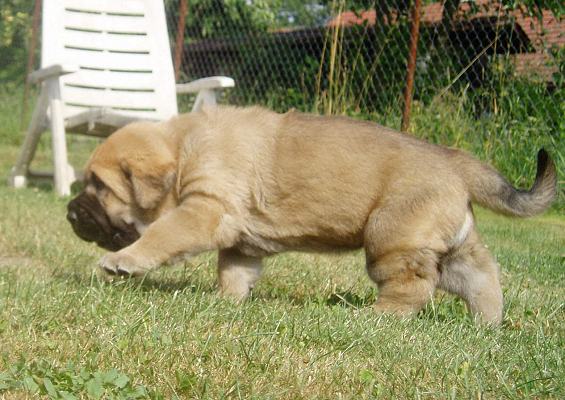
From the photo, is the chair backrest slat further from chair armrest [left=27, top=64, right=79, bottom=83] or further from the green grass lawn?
the green grass lawn

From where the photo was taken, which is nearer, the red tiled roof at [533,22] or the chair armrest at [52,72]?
the chair armrest at [52,72]

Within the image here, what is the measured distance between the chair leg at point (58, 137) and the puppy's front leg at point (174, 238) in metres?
4.16

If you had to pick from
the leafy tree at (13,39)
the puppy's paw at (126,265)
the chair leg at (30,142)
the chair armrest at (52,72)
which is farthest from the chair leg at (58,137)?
the leafy tree at (13,39)

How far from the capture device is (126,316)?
3.12 meters

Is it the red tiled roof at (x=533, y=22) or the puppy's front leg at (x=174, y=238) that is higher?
the red tiled roof at (x=533, y=22)

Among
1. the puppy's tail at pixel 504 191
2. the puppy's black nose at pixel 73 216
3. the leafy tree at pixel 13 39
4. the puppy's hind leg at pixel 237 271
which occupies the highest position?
the puppy's tail at pixel 504 191

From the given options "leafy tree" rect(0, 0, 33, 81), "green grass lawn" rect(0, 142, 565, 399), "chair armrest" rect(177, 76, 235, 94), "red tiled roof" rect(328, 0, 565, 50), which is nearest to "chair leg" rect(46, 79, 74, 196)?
"chair armrest" rect(177, 76, 235, 94)

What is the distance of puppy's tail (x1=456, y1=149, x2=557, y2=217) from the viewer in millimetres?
3861

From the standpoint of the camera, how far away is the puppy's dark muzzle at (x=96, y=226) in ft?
13.5

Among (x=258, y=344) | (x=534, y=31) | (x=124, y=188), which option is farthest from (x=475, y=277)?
(x=534, y=31)

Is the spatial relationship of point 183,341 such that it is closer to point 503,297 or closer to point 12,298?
point 12,298

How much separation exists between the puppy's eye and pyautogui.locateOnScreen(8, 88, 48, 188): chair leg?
4.29 meters

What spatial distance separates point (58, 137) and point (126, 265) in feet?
14.2

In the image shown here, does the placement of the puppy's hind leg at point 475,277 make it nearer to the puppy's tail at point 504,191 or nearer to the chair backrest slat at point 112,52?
the puppy's tail at point 504,191
